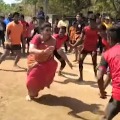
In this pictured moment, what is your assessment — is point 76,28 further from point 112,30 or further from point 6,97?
point 112,30

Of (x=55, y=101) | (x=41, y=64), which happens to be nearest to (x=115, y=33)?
(x=41, y=64)

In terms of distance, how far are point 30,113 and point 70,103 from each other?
3.78ft

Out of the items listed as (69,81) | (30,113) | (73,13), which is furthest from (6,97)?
(73,13)

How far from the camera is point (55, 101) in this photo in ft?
27.1

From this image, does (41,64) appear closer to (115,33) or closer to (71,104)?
(71,104)

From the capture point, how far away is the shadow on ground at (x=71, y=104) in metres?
7.61

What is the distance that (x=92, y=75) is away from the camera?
11.6m

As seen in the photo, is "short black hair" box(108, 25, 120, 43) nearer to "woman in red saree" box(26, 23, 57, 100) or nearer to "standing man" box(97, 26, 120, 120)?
"standing man" box(97, 26, 120, 120)

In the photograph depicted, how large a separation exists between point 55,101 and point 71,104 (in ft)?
1.26

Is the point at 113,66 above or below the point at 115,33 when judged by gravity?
below

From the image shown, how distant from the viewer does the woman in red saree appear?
7789 mm

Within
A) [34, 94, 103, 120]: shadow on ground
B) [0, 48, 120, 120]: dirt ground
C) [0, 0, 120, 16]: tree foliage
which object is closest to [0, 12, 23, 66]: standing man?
[0, 48, 120, 120]: dirt ground

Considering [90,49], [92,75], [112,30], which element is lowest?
[92,75]

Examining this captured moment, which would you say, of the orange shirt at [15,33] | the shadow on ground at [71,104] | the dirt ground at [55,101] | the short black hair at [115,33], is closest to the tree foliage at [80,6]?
the orange shirt at [15,33]
